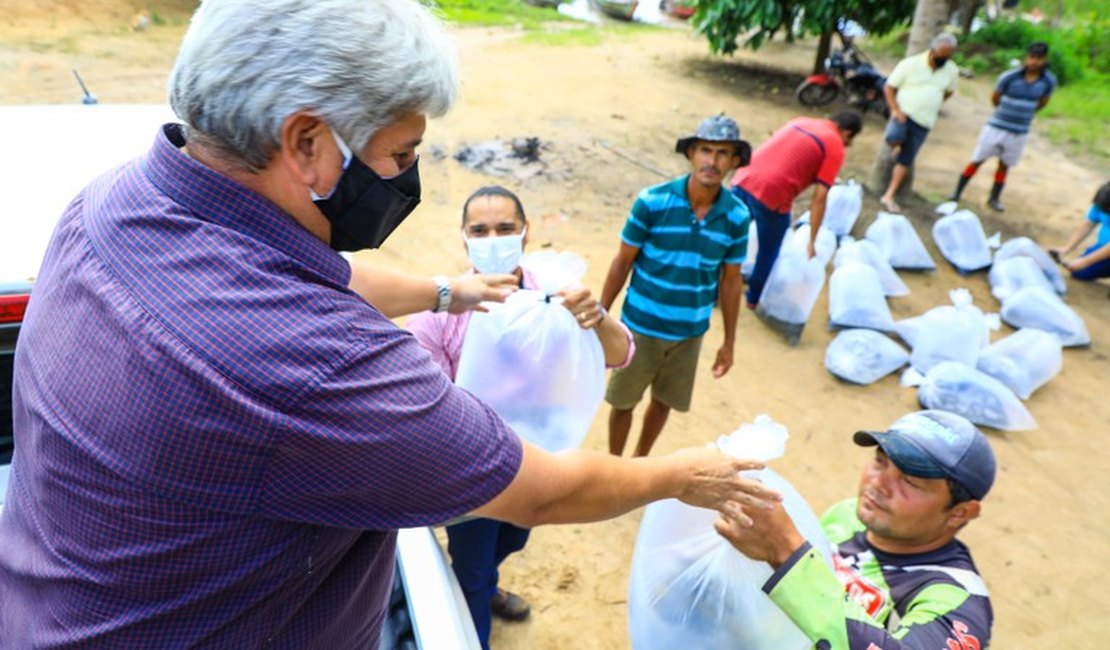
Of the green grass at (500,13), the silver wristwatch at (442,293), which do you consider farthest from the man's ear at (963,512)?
the green grass at (500,13)

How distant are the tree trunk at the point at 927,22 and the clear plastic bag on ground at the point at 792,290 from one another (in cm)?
351

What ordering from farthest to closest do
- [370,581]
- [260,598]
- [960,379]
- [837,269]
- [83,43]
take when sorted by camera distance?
[83,43]
[837,269]
[960,379]
[370,581]
[260,598]

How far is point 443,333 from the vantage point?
2.27 m

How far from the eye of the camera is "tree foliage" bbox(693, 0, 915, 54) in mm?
9859

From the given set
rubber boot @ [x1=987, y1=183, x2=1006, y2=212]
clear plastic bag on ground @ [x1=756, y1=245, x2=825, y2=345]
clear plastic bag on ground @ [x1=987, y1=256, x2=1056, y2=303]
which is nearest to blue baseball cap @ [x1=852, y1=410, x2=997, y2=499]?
clear plastic bag on ground @ [x1=756, y1=245, x2=825, y2=345]

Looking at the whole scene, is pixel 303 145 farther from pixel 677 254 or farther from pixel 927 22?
pixel 927 22

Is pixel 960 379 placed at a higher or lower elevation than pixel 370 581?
lower

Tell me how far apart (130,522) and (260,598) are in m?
0.21

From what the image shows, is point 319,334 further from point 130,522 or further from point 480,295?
point 480,295

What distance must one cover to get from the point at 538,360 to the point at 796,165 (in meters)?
3.28

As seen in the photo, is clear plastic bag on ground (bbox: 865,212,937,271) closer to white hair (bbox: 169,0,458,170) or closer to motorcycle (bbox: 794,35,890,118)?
motorcycle (bbox: 794,35,890,118)

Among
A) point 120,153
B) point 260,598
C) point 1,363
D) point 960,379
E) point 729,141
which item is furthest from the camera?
point 960,379

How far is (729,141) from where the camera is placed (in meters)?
3.04

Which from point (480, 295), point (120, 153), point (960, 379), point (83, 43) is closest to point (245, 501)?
point (480, 295)
